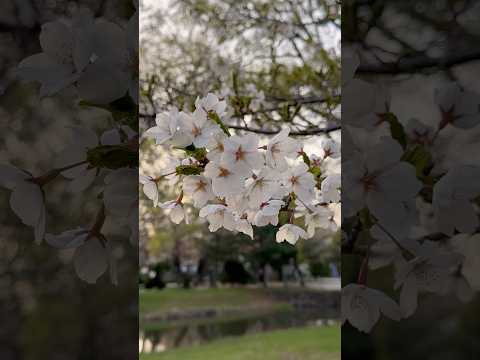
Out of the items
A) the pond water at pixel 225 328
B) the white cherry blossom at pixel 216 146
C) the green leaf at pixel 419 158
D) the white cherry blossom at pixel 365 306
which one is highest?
the white cherry blossom at pixel 216 146

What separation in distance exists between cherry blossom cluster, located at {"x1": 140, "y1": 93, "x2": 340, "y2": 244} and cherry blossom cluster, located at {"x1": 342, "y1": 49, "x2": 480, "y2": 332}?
16cm

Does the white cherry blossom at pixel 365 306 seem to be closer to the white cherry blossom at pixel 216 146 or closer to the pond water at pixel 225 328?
the white cherry blossom at pixel 216 146

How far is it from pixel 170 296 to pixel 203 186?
9.37 meters

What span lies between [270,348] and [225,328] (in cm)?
187

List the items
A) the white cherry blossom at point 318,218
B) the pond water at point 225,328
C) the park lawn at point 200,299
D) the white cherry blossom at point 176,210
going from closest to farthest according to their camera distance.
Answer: the white cherry blossom at point 176,210, the white cherry blossom at point 318,218, the pond water at point 225,328, the park lawn at point 200,299

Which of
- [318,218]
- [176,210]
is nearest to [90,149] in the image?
[176,210]

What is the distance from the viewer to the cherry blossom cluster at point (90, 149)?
1.64 feet

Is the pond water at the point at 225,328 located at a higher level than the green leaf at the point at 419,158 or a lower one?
lower

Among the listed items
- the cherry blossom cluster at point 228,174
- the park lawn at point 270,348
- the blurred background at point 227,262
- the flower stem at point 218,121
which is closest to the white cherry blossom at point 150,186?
the cherry blossom cluster at point 228,174

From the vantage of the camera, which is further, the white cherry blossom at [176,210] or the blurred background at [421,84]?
the white cherry blossom at [176,210]

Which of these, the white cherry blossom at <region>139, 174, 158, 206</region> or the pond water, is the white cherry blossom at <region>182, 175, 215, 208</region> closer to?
the white cherry blossom at <region>139, 174, 158, 206</region>

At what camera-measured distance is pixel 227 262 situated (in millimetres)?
10094

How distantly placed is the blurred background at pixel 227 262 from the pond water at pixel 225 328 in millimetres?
17

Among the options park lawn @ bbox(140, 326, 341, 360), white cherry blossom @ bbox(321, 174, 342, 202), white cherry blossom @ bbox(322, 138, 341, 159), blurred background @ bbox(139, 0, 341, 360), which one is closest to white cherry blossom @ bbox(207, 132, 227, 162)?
white cherry blossom @ bbox(321, 174, 342, 202)
